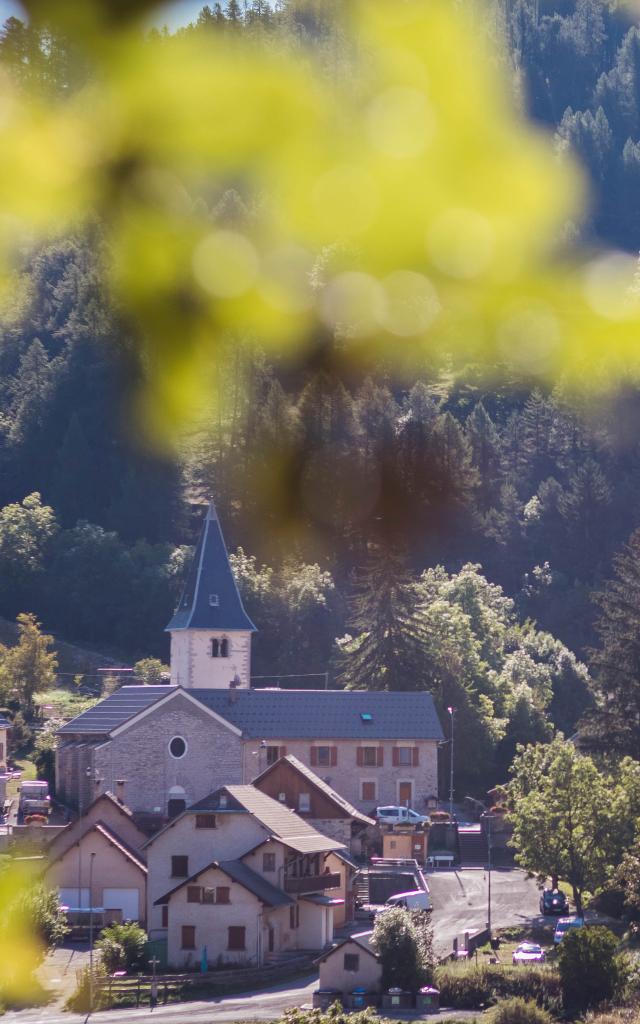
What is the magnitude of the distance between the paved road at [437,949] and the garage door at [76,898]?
370 cm

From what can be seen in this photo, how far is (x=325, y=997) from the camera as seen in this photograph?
35.1m

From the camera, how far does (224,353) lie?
359 cm

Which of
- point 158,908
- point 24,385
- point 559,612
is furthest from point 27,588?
point 24,385

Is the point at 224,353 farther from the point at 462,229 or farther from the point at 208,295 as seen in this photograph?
the point at 462,229

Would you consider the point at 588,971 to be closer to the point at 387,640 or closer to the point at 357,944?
the point at 357,944

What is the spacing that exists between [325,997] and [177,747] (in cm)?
1888

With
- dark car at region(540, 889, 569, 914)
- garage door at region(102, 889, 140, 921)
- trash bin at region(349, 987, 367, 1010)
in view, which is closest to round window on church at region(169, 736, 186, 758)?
garage door at region(102, 889, 140, 921)

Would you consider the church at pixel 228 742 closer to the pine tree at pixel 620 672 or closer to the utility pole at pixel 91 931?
the pine tree at pixel 620 672

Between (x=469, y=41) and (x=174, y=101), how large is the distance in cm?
57

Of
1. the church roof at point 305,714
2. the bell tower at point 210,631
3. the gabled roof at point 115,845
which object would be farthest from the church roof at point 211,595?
the gabled roof at point 115,845

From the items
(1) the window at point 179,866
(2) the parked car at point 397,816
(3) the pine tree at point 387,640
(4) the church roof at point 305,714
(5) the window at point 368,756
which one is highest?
(3) the pine tree at point 387,640

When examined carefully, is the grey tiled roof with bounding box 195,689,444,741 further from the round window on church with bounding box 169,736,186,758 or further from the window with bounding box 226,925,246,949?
the window with bounding box 226,925,246,949

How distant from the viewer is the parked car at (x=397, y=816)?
51875 millimetres

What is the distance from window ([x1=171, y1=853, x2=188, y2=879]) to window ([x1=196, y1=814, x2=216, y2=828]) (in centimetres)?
95
